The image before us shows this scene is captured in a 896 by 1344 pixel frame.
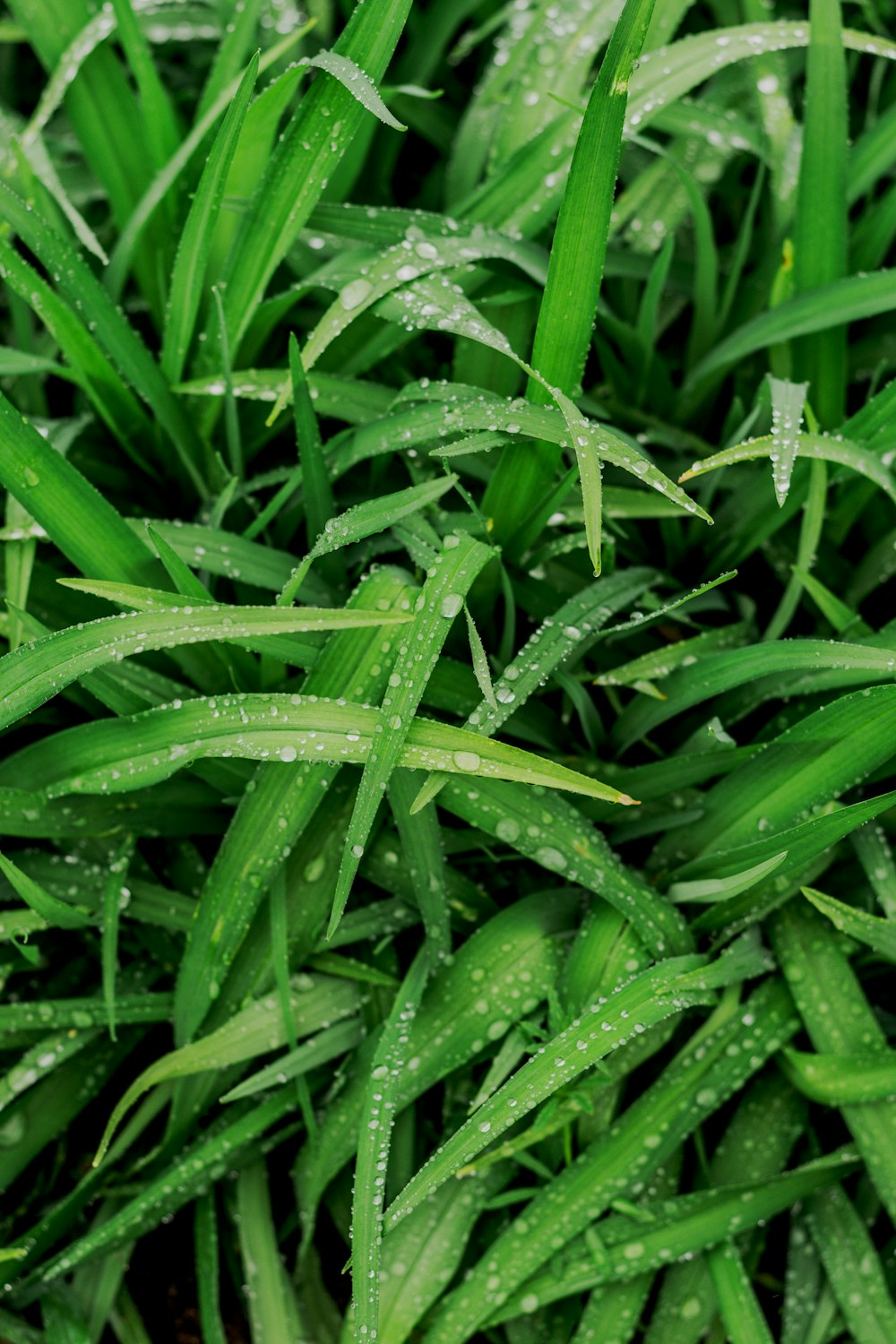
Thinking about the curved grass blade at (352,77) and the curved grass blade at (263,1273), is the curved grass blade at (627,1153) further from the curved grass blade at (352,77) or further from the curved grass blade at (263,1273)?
the curved grass blade at (352,77)

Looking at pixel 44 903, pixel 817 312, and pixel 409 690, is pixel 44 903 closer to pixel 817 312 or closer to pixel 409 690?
pixel 409 690

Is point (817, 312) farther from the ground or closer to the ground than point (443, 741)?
farther from the ground

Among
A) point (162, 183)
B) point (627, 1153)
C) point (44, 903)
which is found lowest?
point (627, 1153)

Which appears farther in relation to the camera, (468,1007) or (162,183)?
(162,183)

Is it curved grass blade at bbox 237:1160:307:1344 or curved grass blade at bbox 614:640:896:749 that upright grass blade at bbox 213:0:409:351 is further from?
curved grass blade at bbox 237:1160:307:1344

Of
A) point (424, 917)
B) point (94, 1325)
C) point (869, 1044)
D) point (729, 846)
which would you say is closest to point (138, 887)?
point (424, 917)

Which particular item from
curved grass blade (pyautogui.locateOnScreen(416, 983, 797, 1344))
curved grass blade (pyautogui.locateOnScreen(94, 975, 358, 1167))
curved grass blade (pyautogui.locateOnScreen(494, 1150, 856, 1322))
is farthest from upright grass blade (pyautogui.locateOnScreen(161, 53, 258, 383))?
curved grass blade (pyautogui.locateOnScreen(494, 1150, 856, 1322))

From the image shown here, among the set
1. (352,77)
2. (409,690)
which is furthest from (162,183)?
(409,690)

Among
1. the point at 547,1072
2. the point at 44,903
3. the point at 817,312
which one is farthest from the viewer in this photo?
the point at 817,312
